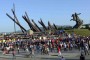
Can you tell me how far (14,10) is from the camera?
78.2 meters

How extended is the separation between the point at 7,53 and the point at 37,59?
928 centimetres

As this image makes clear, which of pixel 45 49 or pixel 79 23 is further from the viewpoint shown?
pixel 79 23

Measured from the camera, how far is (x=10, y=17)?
265 ft

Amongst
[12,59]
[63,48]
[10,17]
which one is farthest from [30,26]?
[12,59]

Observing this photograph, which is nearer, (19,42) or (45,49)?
(45,49)

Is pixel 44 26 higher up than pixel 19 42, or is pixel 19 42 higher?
pixel 44 26

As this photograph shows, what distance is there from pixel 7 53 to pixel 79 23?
4589cm

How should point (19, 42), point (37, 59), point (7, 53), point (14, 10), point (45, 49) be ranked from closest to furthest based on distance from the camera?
1. point (37, 59)
2. point (45, 49)
3. point (7, 53)
4. point (19, 42)
5. point (14, 10)

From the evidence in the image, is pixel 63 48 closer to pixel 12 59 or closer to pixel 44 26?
pixel 12 59

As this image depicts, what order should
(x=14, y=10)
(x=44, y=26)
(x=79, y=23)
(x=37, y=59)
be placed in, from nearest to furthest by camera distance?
(x=37, y=59) → (x=14, y=10) → (x=79, y=23) → (x=44, y=26)

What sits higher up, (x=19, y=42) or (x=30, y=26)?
(x=30, y=26)

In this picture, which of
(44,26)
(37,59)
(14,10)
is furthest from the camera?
(44,26)

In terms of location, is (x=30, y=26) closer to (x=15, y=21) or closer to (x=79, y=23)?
(x=15, y=21)

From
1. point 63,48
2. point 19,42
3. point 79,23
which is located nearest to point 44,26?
point 79,23
